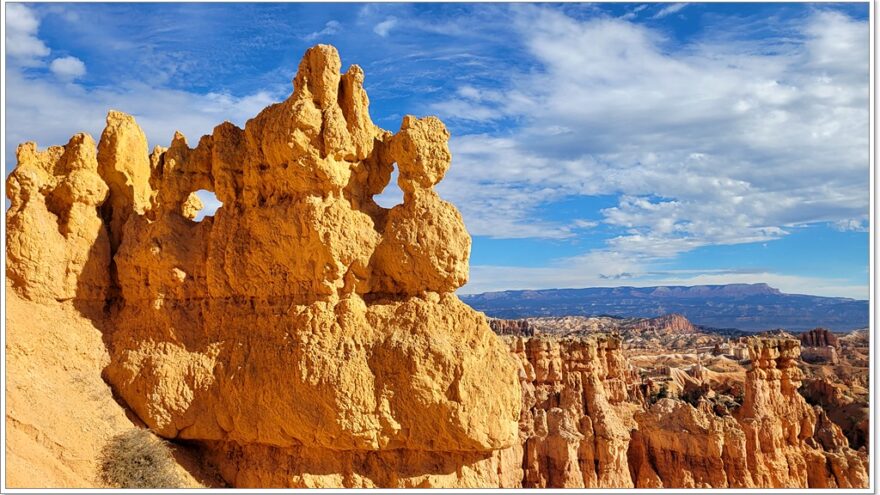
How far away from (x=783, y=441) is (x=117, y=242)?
22573 millimetres

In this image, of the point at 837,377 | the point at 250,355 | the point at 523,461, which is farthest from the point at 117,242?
the point at 837,377

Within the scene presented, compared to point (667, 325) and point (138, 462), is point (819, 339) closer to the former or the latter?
point (667, 325)

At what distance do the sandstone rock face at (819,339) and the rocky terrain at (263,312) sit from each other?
6017 cm

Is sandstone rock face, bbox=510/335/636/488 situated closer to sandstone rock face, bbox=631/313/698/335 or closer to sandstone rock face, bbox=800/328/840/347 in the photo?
sandstone rock face, bbox=800/328/840/347

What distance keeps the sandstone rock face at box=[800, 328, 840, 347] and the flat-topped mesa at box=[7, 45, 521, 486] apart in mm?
60789

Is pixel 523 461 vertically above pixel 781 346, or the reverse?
pixel 781 346

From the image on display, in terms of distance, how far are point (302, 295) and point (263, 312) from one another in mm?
853

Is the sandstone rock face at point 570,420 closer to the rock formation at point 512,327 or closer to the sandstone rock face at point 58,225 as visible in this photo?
the sandstone rock face at point 58,225

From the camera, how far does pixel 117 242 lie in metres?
15.1

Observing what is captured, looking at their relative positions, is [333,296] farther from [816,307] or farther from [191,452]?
[816,307]

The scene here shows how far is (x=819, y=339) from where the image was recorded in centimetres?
6550

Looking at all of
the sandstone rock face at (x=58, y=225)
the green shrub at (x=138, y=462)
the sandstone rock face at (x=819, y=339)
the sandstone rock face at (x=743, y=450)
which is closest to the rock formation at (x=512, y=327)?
the sandstone rock face at (x=819, y=339)

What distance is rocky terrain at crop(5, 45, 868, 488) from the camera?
39.7 feet

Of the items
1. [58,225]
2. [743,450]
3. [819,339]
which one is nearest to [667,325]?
[819,339]
